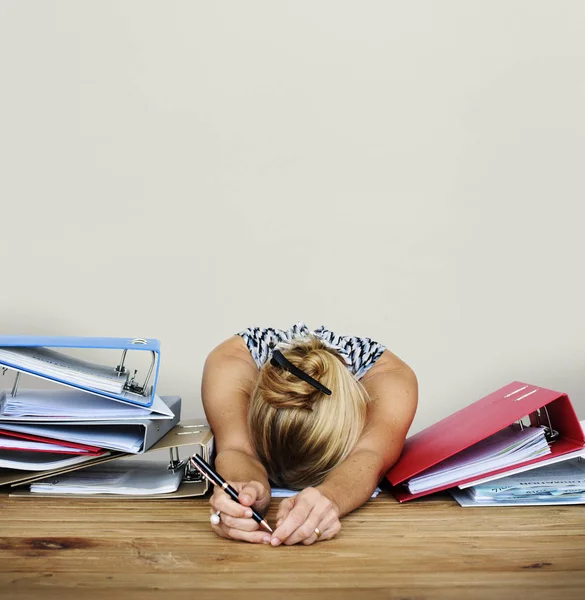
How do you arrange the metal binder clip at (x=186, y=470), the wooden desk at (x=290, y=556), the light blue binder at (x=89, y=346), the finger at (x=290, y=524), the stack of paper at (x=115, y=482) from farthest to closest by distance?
1. the metal binder clip at (x=186, y=470)
2. the stack of paper at (x=115, y=482)
3. the light blue binder at (x=89, y=346)
4. the finger at (x=290, y=524)
5. the wooden desk at (x=290, y=556)

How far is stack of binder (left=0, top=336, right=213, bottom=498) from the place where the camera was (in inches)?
52.1

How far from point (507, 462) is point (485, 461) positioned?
0.04 meters

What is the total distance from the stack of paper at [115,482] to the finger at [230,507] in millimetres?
281

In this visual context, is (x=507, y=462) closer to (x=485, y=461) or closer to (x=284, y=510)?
(x=485, y=461)

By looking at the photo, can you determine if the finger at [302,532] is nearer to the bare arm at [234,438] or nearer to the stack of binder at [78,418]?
the bare arm at [234,438]

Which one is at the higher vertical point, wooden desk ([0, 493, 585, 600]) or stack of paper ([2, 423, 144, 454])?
stack of paper ([2, 423, 144, 454])

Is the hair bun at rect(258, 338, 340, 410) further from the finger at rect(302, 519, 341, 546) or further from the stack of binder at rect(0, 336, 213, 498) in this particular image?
the finger at rect(302, 519, 341, 546)

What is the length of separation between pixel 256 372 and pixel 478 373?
5.27 ft

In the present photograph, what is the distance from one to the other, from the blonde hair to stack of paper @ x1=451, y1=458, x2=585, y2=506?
0.26 m

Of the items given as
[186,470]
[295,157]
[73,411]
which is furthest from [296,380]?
[295,157]

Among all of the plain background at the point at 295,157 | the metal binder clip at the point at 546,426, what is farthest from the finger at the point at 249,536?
the plain background at the point at 295,157

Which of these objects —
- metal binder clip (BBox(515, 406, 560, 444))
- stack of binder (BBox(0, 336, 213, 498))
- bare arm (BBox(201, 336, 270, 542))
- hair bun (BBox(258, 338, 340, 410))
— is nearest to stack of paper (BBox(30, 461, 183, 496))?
stack of binder (BBox(0, 336, 213, 498))

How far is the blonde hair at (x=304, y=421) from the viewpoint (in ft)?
4.65

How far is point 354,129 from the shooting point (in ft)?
10.0
